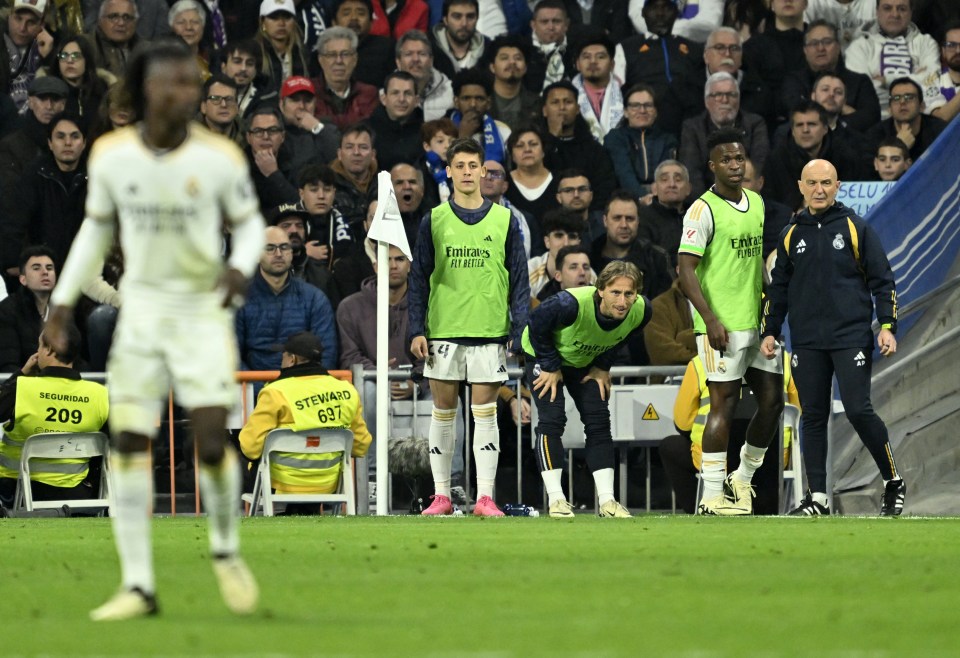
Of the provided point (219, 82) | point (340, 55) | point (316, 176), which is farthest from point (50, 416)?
point (340, 55)

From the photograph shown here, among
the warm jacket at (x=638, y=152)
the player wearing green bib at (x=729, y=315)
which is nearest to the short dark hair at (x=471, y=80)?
the warm jacket at (x=638, y=152)

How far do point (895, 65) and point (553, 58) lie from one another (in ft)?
11.9

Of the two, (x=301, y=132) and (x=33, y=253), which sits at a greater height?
(x=301, y=132)

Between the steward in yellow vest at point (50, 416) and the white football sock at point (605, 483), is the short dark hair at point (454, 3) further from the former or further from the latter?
the white football sock at point (605, 483)

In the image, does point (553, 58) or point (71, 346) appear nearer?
point (71, 346)

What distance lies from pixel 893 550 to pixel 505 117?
394 inches

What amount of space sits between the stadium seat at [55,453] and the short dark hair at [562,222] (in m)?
4.54

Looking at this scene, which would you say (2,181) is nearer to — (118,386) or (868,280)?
(868,280)

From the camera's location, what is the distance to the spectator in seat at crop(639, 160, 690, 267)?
16.9m

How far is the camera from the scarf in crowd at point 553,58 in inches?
747

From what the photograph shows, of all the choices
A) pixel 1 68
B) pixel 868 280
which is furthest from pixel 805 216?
pixel 1 68

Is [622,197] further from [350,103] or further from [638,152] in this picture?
[350,103]

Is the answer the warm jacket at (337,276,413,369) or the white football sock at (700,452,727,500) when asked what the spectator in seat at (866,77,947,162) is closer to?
the warm jacket at (337,276,413,369)

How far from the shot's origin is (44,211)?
16.3 m
